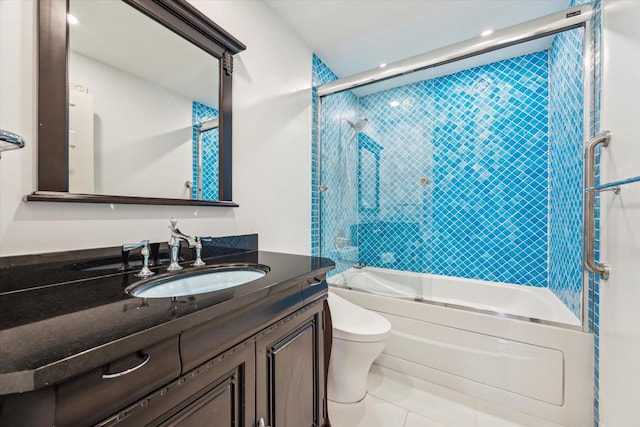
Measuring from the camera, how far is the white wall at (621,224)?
3.29 ft

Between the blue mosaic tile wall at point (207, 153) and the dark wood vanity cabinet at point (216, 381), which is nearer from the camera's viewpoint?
the dark wood vanity cabinet at point (216, 381)

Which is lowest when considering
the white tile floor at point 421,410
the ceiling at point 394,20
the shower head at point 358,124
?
the white tile floor at point 421,410

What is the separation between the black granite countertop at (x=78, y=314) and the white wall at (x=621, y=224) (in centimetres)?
130

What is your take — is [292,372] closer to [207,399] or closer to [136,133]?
[207,399]

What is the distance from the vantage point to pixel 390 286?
2.19m

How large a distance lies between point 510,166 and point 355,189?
143 centimetres

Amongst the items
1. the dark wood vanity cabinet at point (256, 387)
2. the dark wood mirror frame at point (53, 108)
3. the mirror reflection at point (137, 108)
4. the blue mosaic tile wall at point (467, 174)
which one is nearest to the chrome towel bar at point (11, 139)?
the dark wood mirror frame at point (53, 108)

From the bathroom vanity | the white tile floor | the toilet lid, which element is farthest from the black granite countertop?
the white tile floor

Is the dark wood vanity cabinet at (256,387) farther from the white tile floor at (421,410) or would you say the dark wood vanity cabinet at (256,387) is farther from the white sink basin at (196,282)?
the white tile floor at (421,410)

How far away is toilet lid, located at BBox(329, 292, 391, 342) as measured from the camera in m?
1.52

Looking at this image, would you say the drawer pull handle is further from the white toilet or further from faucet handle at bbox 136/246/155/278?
the white toilet

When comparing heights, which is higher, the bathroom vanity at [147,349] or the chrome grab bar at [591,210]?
the chrome grab bar at [591,210]

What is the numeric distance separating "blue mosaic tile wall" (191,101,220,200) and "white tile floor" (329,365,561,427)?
4.84 ft

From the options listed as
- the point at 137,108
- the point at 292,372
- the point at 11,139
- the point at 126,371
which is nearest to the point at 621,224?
the point at 292,372
